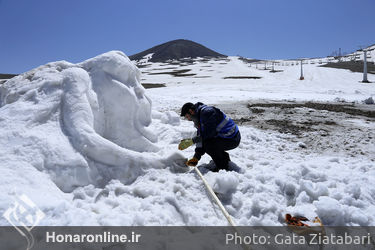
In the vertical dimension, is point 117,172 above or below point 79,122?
below

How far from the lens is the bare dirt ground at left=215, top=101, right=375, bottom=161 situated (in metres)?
6.58

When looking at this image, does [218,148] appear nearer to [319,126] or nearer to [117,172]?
[117,172]

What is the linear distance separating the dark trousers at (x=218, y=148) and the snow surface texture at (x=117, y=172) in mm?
295

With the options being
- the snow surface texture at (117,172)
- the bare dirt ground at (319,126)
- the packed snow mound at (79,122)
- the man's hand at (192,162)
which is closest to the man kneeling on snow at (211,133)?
the man's hand at (192,162)

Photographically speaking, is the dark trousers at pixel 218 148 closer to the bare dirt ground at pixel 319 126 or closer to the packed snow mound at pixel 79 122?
the packed snow mound at pixel 79 122

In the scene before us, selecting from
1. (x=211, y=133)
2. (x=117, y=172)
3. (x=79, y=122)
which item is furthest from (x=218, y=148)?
(x=79, y=122)

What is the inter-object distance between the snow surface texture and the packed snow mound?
16 millimetres

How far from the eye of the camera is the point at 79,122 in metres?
4.20

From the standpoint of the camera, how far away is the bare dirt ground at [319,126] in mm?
6582

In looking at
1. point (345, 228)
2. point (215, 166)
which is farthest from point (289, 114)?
point (345, 228)

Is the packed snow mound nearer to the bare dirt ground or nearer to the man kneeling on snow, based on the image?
the man kneeling on snow

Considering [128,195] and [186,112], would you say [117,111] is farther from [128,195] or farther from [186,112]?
[128,195]

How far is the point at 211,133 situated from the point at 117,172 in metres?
1.82

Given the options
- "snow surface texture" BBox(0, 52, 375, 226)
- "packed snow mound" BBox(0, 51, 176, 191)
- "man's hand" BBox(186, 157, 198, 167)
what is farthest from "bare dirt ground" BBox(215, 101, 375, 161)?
"packed snow mound" BBox(0, 51, 176, 191)
